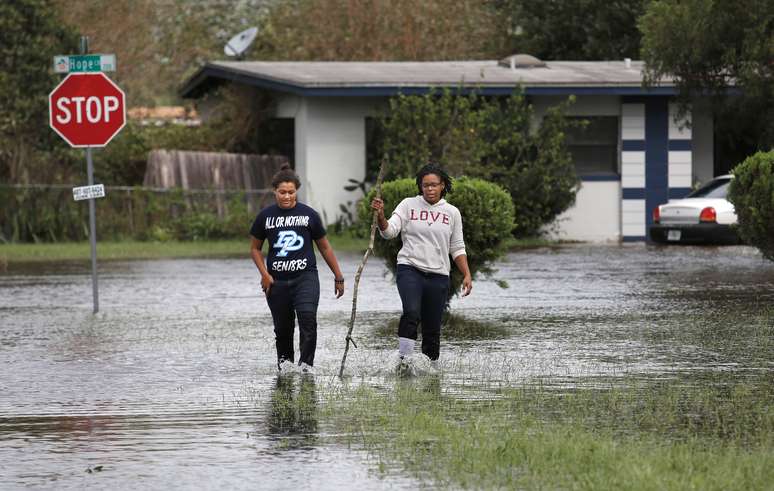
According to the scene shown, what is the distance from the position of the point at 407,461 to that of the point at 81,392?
3.72 metres

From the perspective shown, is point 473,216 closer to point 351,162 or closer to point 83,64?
point 83,64

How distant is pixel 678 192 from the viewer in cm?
3316

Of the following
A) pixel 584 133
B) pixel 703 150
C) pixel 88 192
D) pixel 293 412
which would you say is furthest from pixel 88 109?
pixel 703 150

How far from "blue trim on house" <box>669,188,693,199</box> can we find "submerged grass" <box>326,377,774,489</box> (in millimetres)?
22532

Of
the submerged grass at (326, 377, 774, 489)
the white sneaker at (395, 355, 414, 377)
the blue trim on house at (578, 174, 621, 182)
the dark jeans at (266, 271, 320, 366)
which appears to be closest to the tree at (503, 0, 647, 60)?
the blue trim on house at (578, 174, 621, 182)

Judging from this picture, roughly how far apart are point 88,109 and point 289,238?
22.2 feet

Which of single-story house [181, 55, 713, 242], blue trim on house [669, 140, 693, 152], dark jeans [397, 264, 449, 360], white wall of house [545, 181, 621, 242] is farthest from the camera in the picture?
blue trim on house [669, 140, 693, 152]

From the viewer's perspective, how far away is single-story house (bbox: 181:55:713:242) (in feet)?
105

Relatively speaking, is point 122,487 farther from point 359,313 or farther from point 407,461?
point 359,313

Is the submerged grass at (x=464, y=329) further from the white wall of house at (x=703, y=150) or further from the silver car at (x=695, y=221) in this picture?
the white wall of house at (x=703, y=150)

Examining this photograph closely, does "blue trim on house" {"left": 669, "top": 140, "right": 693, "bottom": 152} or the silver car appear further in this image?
"blue trim on house" {"left": 669, "top": 140, "right": 693, "bottom": 152}

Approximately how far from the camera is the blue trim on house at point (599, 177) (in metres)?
32.8

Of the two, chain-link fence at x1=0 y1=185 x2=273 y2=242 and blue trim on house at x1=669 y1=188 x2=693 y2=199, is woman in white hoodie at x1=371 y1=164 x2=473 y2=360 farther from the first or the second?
blue trim on house at x1=669 y1=188 x2=693 y2=199

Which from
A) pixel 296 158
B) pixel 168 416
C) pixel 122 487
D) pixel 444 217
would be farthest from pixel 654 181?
pixel 122 487
